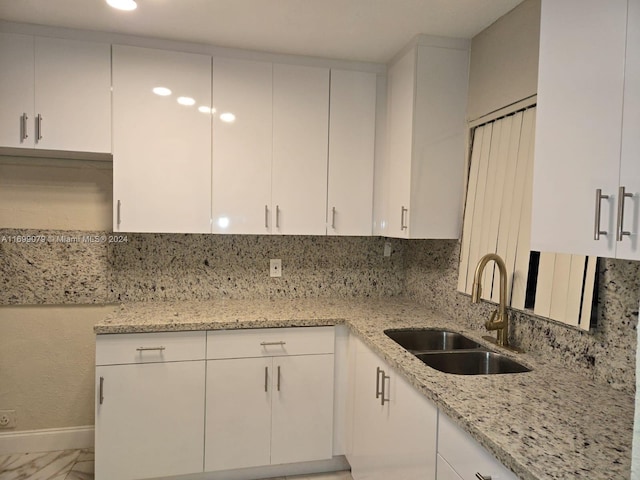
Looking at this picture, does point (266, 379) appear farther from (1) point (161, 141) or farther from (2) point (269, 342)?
(1) point (161, 141)

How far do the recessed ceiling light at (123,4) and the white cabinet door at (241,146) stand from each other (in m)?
0.50

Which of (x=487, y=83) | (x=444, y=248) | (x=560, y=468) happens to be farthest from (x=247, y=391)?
(x=487, y=83)

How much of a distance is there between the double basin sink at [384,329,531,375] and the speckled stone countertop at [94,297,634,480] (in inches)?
1.7

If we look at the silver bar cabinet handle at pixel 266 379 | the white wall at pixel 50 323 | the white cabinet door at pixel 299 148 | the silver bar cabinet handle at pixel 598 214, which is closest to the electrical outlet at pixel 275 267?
the white cabinet door at pixel 299 148

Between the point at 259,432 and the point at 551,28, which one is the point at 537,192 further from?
the point at 259,432

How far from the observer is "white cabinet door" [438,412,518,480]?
3.33 ft

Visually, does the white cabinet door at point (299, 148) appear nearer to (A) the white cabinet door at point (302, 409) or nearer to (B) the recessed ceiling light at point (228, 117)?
(B) the recessed ceiling light at point (228, 117)

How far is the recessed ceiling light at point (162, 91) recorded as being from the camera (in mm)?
2244

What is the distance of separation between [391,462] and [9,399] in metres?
2.29

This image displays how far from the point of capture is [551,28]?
1185 millimetres

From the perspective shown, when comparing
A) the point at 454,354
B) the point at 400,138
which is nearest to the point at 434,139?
the point at 400,138

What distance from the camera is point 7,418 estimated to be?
2445 millimetres

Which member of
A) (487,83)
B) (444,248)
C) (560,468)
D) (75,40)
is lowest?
(560,468)

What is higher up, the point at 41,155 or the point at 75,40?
the point at 75,40
